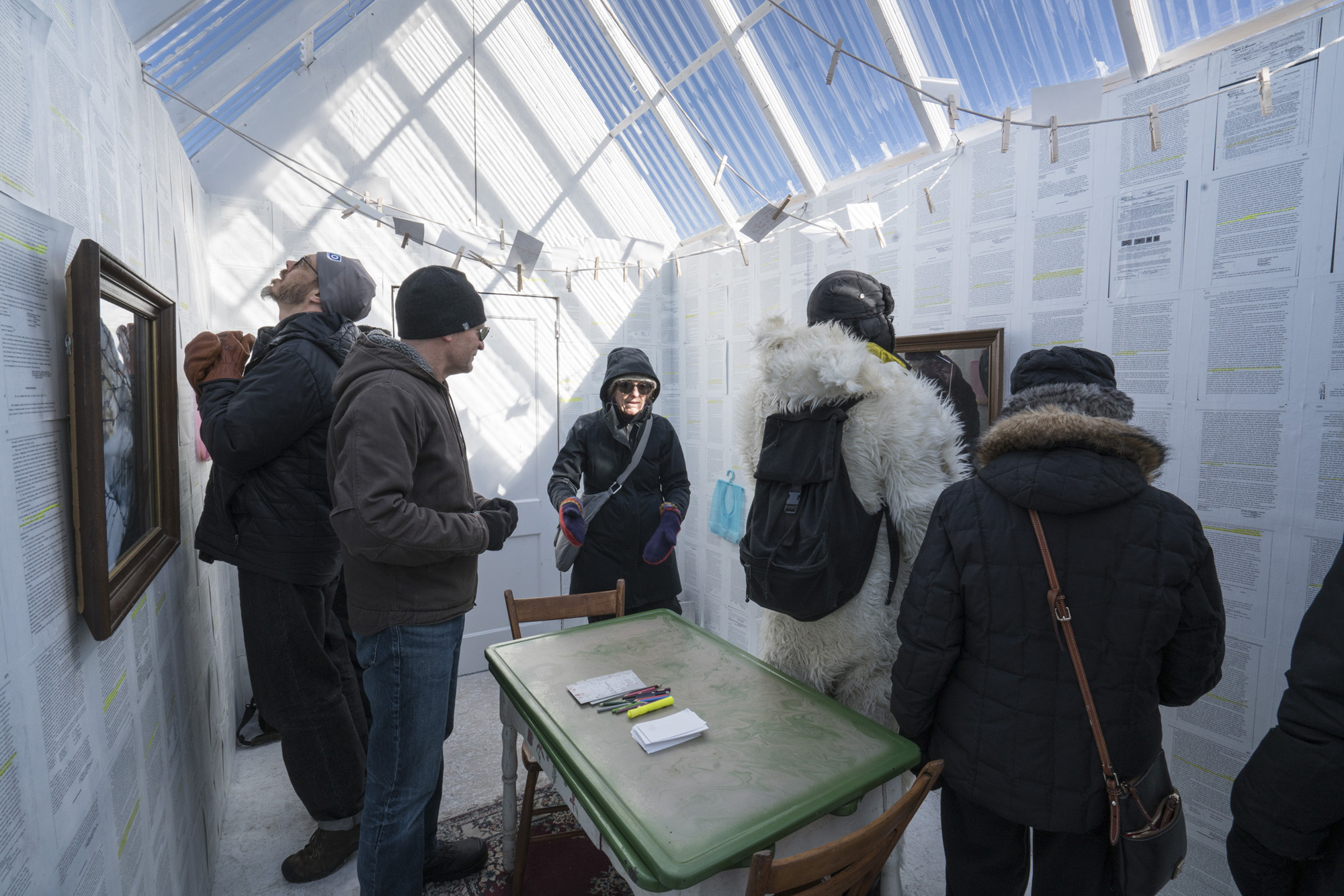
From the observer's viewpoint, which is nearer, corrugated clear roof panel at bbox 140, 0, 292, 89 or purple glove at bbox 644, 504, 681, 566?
corrugated clear roof panel at bbox 140, 0, 292, 89

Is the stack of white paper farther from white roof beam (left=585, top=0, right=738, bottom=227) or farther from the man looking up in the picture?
white roof beam (left=585, top=0, right=738, bottom=227)

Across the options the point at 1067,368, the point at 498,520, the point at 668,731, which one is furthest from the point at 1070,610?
the point at 498,520

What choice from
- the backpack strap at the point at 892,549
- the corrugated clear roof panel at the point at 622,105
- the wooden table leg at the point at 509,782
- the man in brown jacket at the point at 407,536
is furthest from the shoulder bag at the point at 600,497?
the corrugated clear roof panel at the point at 622,105

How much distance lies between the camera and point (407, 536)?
1.43m

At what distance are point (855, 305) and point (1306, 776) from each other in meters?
1.26

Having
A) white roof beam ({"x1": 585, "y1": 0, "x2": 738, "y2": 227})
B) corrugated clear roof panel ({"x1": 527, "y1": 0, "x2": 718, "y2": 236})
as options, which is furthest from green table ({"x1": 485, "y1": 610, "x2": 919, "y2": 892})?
corrugated clear roof panel ({"x1": 527, "y1": 0, "x2": 718, "y2": 236})

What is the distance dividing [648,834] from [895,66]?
264 centimetres

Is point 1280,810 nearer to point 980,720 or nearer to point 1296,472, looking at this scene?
point 980,720

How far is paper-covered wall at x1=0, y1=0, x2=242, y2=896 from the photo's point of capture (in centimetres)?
82

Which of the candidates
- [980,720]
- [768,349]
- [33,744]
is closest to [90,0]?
[33,744]

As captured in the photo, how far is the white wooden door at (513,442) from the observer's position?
3.70m

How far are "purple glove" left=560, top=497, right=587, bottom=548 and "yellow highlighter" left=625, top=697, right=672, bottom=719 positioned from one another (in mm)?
1145

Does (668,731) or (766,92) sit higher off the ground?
(766,92)

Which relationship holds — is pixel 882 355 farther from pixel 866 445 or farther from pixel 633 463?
pixel 633 463
